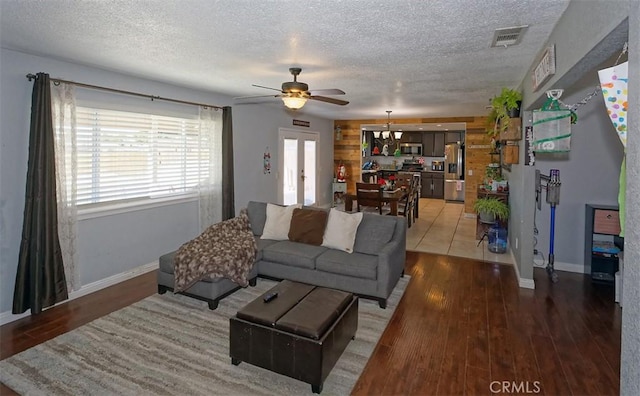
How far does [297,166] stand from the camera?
827 centimetres

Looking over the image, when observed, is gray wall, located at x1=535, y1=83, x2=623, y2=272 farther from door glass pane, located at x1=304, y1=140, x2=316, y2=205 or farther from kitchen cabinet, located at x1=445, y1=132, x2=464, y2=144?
kitchen cabinet, located at x1=445, y1=132, x2=464, y2=144

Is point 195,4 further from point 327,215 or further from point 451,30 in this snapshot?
point 327,215

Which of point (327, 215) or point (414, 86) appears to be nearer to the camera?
A: point (327, 215)

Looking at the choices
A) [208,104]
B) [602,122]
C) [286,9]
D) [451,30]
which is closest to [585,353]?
[451,30]

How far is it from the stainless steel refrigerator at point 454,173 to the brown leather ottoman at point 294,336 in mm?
9447

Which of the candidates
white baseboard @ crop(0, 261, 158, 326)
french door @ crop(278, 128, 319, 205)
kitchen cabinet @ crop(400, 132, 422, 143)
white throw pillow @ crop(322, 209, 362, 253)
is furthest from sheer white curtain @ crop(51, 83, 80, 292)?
kitchen cabinet @ crop(400, 132, 422, 143)

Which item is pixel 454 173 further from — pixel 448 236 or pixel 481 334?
pixel 481 334

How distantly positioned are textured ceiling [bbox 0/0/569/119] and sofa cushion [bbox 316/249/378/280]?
2.00 metres

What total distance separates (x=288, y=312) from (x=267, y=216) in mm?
2268

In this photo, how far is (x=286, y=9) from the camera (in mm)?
2320

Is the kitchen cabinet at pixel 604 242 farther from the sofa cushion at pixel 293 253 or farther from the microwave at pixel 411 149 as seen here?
the microwave at pixel 411 149

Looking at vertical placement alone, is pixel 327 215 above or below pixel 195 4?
below

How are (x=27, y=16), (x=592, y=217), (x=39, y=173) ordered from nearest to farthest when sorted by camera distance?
(x=27, y=16) → (x=39, y=173) → (x=592, y=217)

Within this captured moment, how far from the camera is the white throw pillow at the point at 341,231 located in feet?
13.4
